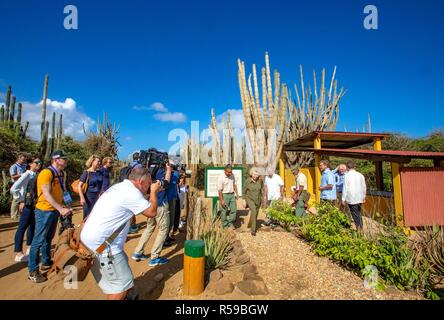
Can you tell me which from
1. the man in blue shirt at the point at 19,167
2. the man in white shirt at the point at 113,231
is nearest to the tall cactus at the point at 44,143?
the man in blue shirt at the point at 19,167

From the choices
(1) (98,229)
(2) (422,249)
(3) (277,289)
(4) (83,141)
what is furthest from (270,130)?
(4) (83,141)

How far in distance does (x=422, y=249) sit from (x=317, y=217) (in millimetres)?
1567

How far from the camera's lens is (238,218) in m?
6.87

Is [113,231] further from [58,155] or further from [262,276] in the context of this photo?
[262,276]

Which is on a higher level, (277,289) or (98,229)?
(98,229)

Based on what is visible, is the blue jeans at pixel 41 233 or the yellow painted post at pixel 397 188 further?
the yellow painted post at pixel 397 188

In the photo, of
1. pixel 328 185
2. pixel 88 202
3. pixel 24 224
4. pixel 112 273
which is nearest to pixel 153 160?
pixel 88 202

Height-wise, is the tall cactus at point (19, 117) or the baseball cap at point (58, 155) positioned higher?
the tall cactus at point (19, 117)

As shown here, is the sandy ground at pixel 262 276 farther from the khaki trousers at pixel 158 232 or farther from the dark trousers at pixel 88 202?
the dark trousers at pixel 88 202

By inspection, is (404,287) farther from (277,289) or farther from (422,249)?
(277,289)

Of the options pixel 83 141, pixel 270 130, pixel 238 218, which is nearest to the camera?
pixel 238 218

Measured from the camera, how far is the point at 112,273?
210cm

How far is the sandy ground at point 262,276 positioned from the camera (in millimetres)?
2723

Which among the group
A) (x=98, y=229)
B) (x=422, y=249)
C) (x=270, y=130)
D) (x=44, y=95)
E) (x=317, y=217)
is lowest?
(x=422, y=249)
